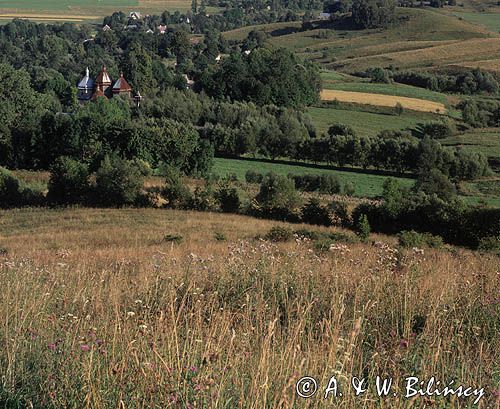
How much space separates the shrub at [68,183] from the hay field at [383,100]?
36877 millimetres

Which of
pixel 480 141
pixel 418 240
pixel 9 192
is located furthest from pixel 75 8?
pixel 418 240

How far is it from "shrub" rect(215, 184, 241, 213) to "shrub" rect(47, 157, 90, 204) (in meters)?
6.28

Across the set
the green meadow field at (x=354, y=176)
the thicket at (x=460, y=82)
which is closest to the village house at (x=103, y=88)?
the green meadow field at (x=354, y=176)

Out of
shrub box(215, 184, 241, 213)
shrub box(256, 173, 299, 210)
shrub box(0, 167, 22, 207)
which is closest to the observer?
shrub box(256, 173, 299, 210)

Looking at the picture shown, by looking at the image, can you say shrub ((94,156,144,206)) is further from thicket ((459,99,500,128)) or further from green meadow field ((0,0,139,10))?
green meadow field ((0,0,139,10))

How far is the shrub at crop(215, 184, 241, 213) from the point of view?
1144 inches

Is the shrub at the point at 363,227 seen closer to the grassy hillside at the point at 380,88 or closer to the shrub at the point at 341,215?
the shrub at the point at 341,215

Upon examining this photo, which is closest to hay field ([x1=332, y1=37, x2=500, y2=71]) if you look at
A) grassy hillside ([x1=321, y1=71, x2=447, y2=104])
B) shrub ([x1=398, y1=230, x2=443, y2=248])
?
grassy hillside ([x1=321, y1=71, x2=447, y2=104])

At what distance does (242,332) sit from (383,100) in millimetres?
61416

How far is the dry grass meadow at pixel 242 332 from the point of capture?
3.41 meters

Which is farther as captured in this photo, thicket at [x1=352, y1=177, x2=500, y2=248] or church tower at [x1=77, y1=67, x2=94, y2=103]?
church tower at [x1=77, y1=67, x2=94, y2=103]

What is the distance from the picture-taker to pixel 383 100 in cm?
6372

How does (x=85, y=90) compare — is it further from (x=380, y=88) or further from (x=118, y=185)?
(x=118, y=185)

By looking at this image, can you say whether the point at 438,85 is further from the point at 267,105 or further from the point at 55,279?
the point at 55,279
